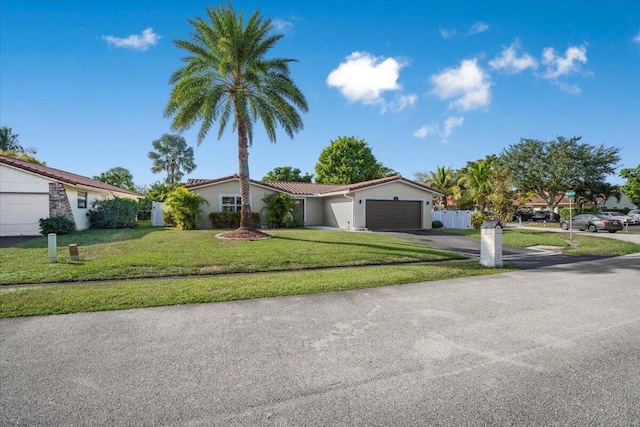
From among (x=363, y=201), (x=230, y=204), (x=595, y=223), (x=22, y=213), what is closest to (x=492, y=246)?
(x=363, y=201)

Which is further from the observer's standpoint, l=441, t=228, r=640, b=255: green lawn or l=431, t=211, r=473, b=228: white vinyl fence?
l=431, t=211, r=473, b=228: white vinyl fence

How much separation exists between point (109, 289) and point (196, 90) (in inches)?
A: 440

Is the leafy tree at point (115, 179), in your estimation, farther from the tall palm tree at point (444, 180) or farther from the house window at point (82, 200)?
the tall palm tree at point (444, 180)

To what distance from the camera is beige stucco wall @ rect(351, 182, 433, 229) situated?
74.8 feet

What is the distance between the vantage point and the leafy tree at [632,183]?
144ft

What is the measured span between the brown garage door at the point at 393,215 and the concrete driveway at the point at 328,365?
16.9 metres

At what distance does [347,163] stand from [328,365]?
1713 inches

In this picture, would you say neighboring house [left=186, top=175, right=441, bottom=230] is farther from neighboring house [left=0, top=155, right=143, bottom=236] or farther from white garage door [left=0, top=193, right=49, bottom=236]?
white garage door [left=0, top=193, right=49, bottom=236]

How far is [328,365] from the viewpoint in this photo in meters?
3.85

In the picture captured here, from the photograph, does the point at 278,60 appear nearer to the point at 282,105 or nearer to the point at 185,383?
the point at 282,105

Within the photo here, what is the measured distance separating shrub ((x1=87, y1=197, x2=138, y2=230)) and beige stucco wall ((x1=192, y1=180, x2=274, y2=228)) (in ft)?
14.8

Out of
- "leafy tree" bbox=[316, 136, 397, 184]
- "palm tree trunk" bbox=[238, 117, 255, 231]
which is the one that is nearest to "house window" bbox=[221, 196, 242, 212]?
"palm tree trunk" bbox=[238, 117, 255, 231]

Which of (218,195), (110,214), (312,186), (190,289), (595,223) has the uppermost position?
(312,186)

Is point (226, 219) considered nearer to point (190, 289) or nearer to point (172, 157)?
point (190, 289)
